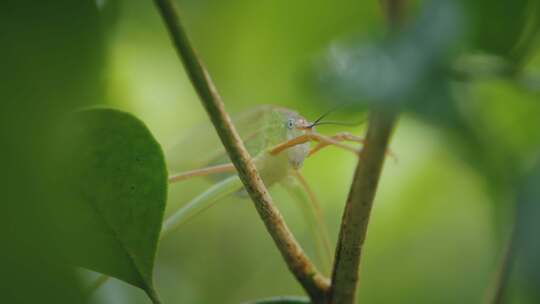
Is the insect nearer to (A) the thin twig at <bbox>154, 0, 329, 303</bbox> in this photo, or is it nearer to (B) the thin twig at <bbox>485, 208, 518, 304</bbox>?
(A) the thin twig at <bbox>154, 0, 329, 303</bbox>

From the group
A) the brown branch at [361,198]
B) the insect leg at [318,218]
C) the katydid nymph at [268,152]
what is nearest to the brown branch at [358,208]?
the brown branch at [361,198]

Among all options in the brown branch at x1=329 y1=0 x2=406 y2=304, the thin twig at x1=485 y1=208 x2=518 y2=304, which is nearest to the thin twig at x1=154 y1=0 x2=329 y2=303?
the brown branch at x1=329 y1=0 x2=406 y2=304

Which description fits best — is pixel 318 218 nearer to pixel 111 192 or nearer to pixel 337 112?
pixel 337 112

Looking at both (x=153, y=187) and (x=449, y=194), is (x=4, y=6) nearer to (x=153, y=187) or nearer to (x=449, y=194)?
(x=153, y=187)

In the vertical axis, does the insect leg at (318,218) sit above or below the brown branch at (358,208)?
below

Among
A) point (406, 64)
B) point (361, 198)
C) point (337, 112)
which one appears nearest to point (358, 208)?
point (361, 198)

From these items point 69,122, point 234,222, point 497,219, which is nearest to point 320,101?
point 69,122

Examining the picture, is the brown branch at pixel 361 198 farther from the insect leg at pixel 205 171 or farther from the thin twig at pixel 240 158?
the insect leg at pixel 205 171
